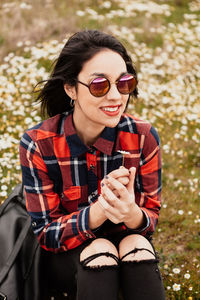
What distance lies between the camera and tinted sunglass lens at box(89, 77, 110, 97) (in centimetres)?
245

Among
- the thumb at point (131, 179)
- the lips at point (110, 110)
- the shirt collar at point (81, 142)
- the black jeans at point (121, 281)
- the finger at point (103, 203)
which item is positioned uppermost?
the lips at point (110, 110)

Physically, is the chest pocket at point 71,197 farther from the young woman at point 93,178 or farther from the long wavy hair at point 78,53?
the long wavy hair at point 78,53

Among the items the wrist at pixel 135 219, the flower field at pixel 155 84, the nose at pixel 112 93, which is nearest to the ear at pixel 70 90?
the nose at pixel 112 93

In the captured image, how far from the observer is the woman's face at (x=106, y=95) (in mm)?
2516

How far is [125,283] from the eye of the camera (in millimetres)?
2625

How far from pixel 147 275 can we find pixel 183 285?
0.83 m

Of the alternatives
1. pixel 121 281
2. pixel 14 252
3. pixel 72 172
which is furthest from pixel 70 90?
pixel 121 281

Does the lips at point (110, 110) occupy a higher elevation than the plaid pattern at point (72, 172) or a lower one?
higher

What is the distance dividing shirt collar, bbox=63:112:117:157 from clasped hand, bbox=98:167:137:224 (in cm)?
40

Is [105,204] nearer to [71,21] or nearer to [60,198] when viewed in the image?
[60,198]

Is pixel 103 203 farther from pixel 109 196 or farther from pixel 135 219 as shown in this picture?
pixel 135 219

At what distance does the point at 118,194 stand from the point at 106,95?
628 millimetres

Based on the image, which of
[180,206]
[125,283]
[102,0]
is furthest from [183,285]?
[102,0]

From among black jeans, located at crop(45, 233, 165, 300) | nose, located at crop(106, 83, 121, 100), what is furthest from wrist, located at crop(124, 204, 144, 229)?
nose, located at crop(106, 83, 121, 100)
